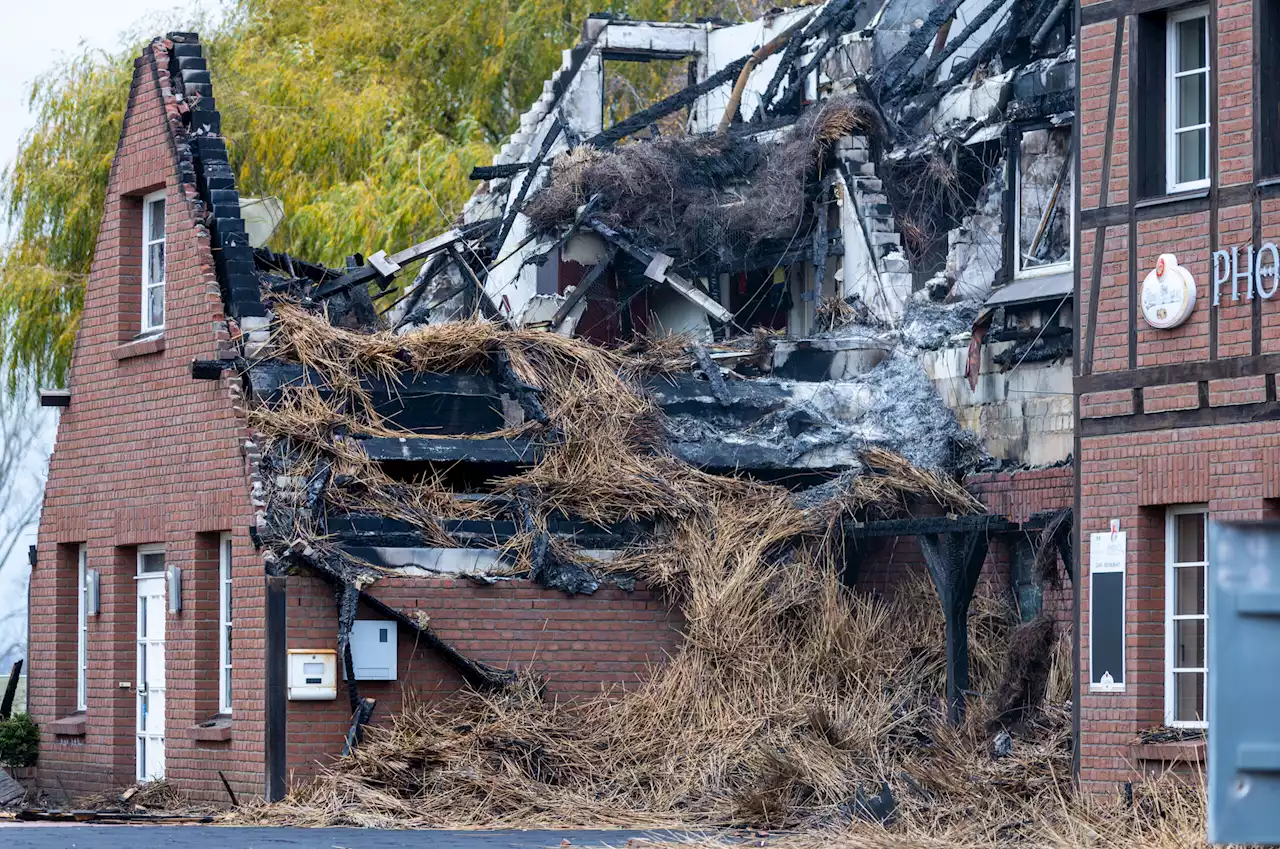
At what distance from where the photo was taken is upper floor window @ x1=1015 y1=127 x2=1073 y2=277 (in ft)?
61.1

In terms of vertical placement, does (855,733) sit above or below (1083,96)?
below

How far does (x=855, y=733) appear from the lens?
1623cm

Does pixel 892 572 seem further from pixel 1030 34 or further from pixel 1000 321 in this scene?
pixel 1030 34

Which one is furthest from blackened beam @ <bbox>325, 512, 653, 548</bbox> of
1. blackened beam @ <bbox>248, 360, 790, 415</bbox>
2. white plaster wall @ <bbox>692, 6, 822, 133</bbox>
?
white plaster wall @ <bbox>692, 6, 822, 133</bbox>

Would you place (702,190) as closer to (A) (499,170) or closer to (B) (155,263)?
(A) (499,170)

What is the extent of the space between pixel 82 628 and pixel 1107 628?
1040 centimetres

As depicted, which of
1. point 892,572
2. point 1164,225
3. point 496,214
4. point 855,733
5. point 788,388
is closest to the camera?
point 1164,225

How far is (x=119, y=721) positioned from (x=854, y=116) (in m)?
8.71

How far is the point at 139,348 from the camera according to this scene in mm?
19109

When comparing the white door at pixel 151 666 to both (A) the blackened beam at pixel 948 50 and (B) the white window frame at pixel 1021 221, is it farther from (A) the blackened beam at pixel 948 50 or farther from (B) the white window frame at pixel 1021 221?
(A) the blackened beam at pixel 948 50

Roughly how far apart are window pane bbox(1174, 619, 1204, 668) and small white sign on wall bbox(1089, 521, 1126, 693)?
34 cm

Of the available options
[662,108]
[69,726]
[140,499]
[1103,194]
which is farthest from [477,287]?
[1103,194]

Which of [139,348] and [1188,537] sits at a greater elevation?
[139,348]

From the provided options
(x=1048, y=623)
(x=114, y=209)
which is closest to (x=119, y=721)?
(x=114, y=209)
